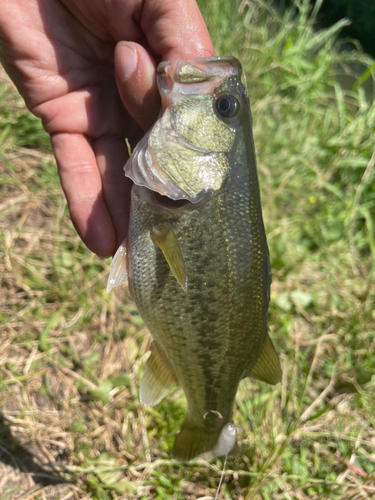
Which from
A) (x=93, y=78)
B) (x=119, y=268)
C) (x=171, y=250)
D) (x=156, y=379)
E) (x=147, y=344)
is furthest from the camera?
(x=147, y=344)

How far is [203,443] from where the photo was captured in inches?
84.7

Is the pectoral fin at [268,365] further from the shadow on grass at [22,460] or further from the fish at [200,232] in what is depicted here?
the shadow on grass at [22,460]

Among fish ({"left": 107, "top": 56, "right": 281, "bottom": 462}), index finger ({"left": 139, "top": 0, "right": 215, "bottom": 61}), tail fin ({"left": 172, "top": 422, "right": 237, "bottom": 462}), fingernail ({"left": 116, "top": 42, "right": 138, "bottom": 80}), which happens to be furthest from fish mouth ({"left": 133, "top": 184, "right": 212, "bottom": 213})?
tail fin ({"left": 172, "top": 422, "right": 237, "bottom": 462})

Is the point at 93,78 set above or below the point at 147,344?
above

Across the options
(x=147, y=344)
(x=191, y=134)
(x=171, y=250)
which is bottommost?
(x=147, y=344)

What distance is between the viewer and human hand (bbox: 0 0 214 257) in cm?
199

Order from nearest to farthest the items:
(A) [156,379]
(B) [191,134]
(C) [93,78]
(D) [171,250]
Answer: (D) [171,250]
(B) [191,134]
(A) [156,379]
(C) [93,78]

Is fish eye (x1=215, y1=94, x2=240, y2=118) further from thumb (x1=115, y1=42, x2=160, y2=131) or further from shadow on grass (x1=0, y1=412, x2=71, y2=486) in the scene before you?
shadow on grass (x1=0, y1=412, x2=71, y2=486)

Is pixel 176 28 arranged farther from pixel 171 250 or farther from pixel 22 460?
pixel 22 460

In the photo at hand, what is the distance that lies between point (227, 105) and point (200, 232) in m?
0.66

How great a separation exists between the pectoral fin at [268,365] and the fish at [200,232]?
5 cm

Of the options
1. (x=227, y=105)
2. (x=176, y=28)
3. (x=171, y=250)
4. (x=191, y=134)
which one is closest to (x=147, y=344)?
(x=171, y=250)

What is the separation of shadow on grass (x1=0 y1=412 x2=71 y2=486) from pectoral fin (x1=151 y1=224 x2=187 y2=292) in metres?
1.61

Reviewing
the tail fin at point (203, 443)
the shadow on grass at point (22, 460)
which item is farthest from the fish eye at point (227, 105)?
the shadow on grass at point (22, 460)
